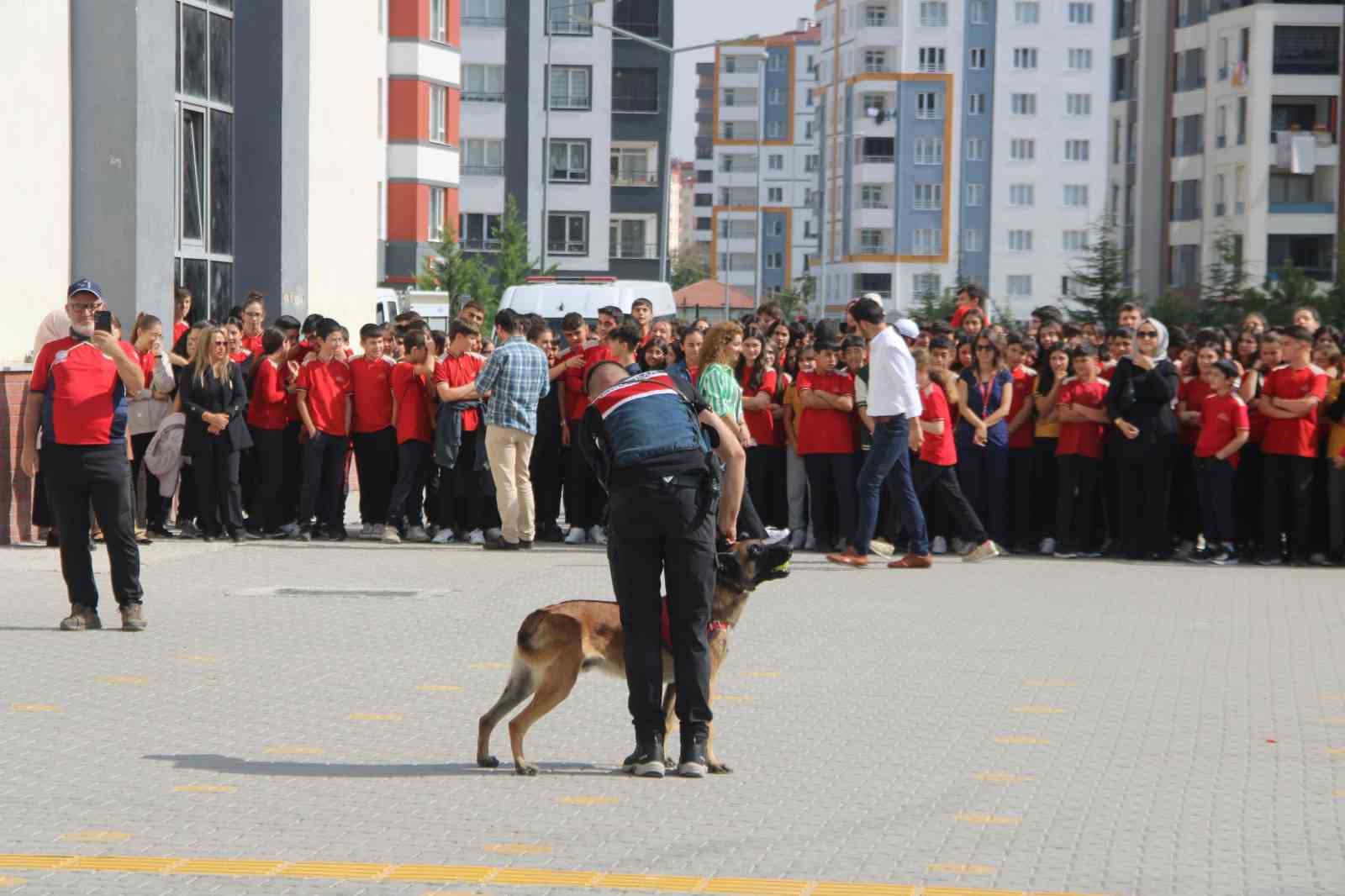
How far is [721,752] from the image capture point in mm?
9242

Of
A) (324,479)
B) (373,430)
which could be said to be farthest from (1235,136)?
(324,479)

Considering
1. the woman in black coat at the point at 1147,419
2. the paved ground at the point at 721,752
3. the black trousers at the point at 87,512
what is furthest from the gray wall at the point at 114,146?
the woman in black coat at the point at 1147,419

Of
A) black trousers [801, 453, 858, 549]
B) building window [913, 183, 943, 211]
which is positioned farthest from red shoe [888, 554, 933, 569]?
building window [913, 183, 943, 211]

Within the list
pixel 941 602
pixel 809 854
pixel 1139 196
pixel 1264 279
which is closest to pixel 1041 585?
pixel 941 602

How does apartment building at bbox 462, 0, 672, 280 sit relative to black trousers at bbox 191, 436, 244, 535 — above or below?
above

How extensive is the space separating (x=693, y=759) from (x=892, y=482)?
8.93m

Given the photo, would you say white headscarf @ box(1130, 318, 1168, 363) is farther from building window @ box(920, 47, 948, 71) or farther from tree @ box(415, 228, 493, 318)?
building window @ box(920, 47, 948, 71)

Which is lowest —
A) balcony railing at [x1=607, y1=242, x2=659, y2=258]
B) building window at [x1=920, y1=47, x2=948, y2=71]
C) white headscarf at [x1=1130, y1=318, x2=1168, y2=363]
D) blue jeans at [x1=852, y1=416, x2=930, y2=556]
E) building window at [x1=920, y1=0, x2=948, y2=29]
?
blue jeans at [x1=852, y1=416, x2=930, y2=556]

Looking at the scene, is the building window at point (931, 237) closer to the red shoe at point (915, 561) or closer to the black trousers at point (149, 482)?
the black trousers at point (149, 482)

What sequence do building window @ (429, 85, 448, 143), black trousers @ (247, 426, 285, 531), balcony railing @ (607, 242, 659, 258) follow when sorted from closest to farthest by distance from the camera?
1. black trousers @ (247, 426, 285, 531)
2. building window @ (429, 85, 448, 143)
3. balcony railing @ (607, 242, 659, 258)

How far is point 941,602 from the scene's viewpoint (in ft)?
49.5

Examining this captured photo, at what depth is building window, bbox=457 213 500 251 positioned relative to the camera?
91062mm

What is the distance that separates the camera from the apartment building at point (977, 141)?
5522 inches

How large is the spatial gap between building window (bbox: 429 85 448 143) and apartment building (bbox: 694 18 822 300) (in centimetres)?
10620
